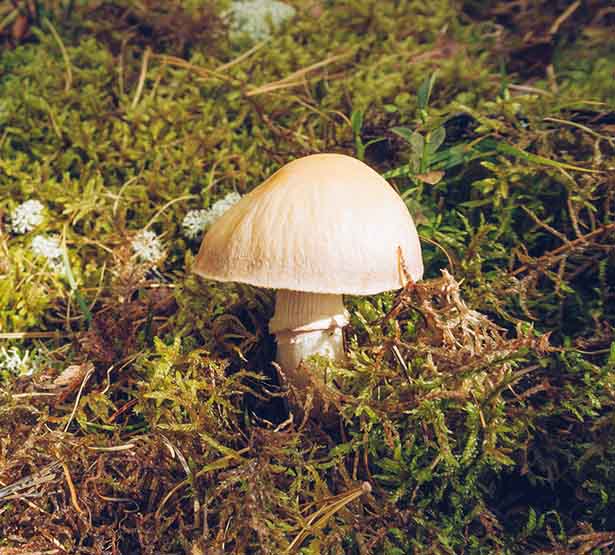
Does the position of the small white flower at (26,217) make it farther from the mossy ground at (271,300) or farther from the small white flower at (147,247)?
the small white flower at (147,247)

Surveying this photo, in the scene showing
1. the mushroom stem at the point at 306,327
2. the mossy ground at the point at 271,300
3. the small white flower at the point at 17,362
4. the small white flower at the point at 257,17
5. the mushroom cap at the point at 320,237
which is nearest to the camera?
the mushroom cap at the point at 320,237

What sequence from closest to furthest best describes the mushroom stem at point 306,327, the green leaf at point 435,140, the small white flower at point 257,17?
1. the mushroom stem at point 306,327
2. the green leaf at point 435,140
3. the small white flower at point 257,17

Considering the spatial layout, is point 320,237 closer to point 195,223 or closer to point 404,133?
point 404,133

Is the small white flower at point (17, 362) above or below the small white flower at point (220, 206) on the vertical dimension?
below

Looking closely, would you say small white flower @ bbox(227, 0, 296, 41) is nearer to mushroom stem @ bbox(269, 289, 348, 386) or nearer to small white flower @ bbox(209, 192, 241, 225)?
small white flower @ bbox(209, 192, 241, 225)

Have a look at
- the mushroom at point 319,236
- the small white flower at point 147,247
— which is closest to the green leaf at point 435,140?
the mushroom at point 319,236

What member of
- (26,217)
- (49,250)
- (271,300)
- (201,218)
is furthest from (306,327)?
(26,217)

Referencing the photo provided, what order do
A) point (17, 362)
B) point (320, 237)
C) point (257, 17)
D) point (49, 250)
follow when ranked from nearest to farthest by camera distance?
point (320, 237) < point (17, 362) < point (49, 250) < point (257, 17)
